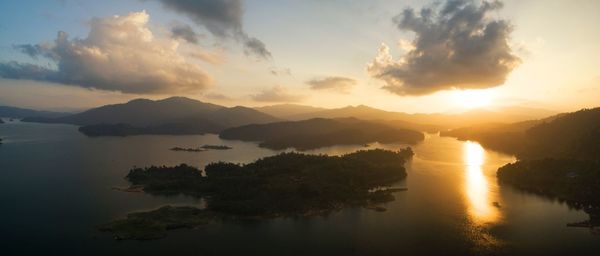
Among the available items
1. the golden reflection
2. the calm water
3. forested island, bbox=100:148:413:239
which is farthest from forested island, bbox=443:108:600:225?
forested island, bbox=100:148:413:239

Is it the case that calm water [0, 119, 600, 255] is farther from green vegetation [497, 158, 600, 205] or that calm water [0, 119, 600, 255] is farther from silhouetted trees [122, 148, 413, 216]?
green vegetation [497, 158, 600, 205]

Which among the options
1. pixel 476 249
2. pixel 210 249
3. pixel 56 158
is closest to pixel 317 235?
pixel 210 249

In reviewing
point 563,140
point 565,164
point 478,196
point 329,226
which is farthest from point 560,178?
point 563,140

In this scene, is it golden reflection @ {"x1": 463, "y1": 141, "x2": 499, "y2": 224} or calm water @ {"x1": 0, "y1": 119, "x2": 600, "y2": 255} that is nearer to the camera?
calm water @ {"x1": 0, "y1": 119, "x2": 600, "y2": 255}

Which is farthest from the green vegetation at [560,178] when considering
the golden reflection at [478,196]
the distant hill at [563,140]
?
the distant hill at [563,140]

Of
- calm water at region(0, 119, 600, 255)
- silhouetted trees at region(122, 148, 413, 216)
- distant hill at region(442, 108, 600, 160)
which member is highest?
distant hill at region(442, 108, 600, 160)

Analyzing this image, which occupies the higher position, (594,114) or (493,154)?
(594,114)

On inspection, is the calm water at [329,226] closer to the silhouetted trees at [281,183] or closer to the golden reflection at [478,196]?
the golden reflection at [478,196]

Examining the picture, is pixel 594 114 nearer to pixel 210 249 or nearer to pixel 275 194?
pixel 275 194
